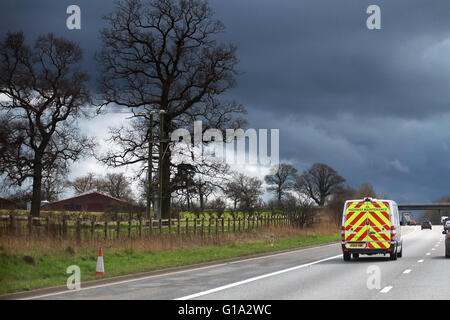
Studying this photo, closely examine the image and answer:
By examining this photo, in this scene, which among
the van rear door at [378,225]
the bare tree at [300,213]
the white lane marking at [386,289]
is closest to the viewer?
the white lane marking at [386,289]

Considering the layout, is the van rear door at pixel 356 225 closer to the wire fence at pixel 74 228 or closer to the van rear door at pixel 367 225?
the van rear door at pixel 367 225

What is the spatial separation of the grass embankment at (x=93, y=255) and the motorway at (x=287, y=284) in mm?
1474

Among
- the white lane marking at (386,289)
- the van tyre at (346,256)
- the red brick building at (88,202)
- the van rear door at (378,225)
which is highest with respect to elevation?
the red brick building at (88,202)

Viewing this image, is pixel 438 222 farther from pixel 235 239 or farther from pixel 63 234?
pixel 63 234

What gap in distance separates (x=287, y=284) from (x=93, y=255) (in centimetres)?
839

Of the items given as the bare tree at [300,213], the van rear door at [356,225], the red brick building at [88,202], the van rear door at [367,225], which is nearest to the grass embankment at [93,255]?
the van rear door at [356,225]

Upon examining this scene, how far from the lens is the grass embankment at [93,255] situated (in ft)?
56.1

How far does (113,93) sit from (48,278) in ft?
91.4

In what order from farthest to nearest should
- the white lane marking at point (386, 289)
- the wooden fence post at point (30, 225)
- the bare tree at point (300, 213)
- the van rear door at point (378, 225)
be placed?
1. the bare tree at point (300, 213)
2. the van rear door at point (378, 225)
3. the wooden fence post at point (30, 225)
4. the white lane marking at point (386, 289)

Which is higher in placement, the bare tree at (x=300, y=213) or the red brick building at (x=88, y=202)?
the red brick building at (x=88, y=202)

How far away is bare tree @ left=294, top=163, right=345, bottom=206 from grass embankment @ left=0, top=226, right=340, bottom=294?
98312 millimetres

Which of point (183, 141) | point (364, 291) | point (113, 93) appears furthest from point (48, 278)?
point (113, 93)

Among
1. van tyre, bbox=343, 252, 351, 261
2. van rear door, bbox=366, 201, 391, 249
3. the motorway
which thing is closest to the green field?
the motorway

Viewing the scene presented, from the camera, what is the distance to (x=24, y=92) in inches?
1850
